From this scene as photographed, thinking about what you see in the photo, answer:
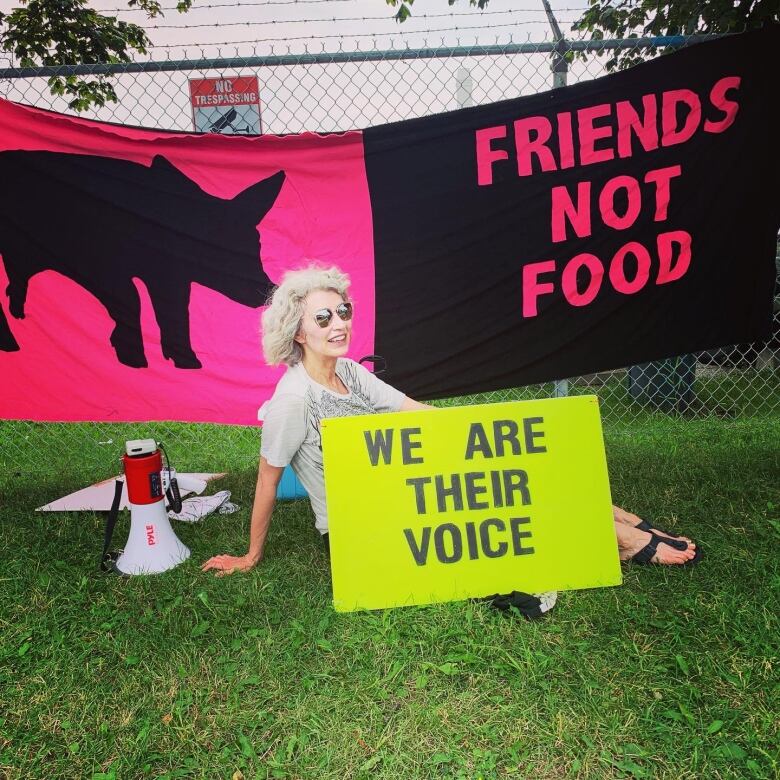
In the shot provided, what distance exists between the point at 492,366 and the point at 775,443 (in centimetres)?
202

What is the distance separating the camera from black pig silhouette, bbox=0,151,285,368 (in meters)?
→ 3.12

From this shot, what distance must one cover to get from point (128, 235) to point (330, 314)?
1337mm

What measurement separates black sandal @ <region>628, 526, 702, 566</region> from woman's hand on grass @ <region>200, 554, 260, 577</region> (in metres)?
1.51

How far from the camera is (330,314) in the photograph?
251 centimetres

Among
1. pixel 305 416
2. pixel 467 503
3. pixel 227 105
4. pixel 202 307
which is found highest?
pixel 227 105

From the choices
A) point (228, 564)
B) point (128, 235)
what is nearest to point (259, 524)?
point (228, 564)

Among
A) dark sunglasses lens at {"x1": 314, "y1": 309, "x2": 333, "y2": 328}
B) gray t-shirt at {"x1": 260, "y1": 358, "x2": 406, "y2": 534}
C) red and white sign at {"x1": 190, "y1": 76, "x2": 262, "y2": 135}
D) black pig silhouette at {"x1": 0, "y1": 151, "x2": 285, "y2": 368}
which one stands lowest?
gray t-shirt at {"x1": 260, "y1": 358, "x2": 406, "y2": 534}

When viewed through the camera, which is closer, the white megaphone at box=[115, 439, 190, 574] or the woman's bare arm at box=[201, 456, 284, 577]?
the woman's bare arm at box=[201, 456, 284, 577]

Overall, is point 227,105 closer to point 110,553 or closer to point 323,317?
point 323,317

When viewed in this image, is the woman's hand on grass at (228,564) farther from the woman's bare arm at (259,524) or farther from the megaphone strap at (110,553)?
the megaphone strap at (110,553)

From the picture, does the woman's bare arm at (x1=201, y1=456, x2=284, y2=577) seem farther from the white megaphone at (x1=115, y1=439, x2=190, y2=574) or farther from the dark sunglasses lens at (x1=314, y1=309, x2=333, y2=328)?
the dark sunglasses lens at (x1=314, y1=309, x2=333, y2=328)

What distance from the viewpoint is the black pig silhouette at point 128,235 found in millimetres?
3117

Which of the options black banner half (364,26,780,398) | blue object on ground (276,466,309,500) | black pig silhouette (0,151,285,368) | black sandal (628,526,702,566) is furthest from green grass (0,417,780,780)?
black pig silhouette (0,151,285,368)

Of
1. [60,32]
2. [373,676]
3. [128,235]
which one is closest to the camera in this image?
[373,676]
